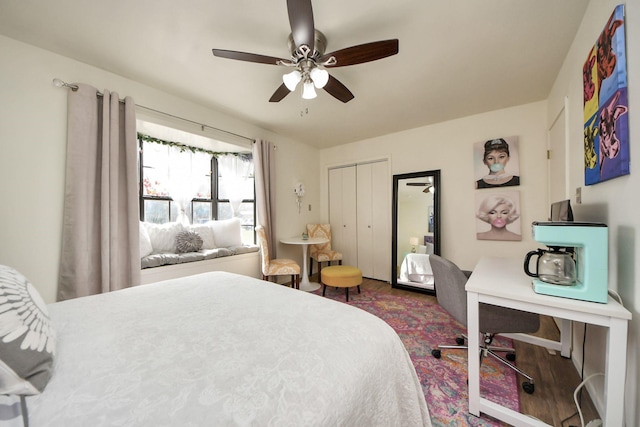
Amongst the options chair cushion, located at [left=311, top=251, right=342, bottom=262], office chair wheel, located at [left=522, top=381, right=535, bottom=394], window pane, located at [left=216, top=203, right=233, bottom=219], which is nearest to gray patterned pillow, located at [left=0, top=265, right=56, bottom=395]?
office chair wheel, located at [left=522, top=381, right=535, bottom=394]

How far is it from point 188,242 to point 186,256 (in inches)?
9.4

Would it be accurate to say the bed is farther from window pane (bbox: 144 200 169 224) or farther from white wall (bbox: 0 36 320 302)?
white wall (bbox: 0 36 320 302)

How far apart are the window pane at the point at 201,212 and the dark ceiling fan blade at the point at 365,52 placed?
8.52ft

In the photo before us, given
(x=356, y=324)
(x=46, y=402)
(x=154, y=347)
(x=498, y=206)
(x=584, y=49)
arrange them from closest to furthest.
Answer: (x=46, y=402) < (x=154, y=347) < (x=356, y=324) < (x=584, y=49) < (x=498, y=206)

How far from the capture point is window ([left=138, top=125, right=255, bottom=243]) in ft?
9.45

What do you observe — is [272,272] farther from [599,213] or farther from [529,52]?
[529,52]

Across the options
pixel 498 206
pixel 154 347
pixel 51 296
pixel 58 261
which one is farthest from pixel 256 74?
pixel 498 206

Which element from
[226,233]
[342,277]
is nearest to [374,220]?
[342,277]

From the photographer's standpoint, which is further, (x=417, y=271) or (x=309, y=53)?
(x=417, y=271)

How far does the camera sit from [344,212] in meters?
4.28

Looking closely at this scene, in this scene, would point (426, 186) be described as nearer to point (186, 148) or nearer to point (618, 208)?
point (618, 208)

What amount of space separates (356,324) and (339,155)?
147 inches

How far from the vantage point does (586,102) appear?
142cm

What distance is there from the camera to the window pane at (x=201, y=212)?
3270mm
